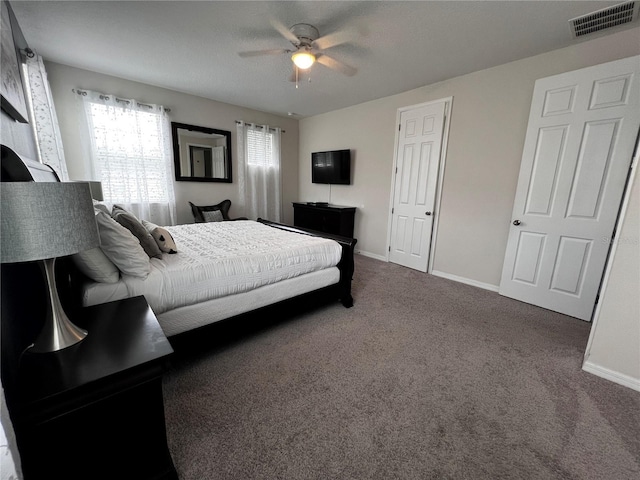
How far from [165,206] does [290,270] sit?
2.92 metres

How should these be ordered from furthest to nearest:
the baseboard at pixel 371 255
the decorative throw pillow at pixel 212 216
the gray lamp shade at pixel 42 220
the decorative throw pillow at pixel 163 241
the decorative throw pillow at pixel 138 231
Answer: the baseboard at pixel 371 255 < the decorative throw pillow at pixel 212 216 < the decorative throw pillow at pixel 163 241 < the decorative throw pillow at pixel 138 231 < the gray lamp shade at pixel 42 220

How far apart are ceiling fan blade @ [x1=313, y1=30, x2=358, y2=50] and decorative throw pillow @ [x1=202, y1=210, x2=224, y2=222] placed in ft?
9.53

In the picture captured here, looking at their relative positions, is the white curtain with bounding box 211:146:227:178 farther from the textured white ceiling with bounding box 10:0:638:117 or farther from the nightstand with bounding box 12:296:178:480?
the nightstand with bounding box 12:296:178:480

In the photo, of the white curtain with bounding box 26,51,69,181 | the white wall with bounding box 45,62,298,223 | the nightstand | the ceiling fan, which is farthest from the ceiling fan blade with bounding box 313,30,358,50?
the white curtain with bounding box 26,51,69,181

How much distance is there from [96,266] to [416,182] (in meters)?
3.70

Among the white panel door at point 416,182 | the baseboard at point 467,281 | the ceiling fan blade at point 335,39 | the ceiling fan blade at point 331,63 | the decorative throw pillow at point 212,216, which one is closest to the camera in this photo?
the ceiling fan blade at point 335,39

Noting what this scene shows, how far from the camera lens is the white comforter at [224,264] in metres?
1.65

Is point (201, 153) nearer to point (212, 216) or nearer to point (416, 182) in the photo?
point (212, 216)

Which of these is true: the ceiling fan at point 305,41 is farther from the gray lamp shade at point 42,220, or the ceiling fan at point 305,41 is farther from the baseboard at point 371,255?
the baseboard at point 371,255

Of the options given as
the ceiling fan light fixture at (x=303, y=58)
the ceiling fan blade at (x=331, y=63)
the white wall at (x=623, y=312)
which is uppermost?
the ceiling fan blade at (x=331, y=63)

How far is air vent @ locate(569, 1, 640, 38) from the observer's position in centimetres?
196

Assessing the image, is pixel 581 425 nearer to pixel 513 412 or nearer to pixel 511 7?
pixel 513 412

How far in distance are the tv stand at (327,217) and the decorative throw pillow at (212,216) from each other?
147 cm

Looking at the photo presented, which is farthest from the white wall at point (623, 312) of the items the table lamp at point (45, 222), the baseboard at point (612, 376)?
the table lamp at point (45, 222)
